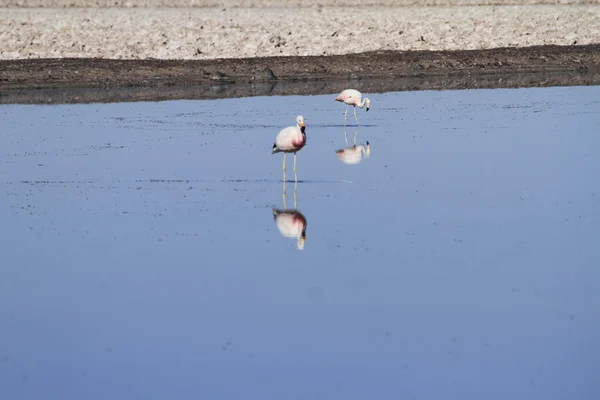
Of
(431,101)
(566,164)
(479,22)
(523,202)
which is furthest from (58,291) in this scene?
(479,22)

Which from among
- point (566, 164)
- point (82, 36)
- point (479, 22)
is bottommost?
point (566, 164)

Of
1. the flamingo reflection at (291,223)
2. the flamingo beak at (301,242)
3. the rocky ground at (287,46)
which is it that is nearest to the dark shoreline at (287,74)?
the rocky ground at (287,46)

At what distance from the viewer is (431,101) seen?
23.4 meters

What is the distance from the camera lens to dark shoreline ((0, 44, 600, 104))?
26.0 metres

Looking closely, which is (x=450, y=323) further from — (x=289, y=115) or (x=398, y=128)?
(x=289, y=115)

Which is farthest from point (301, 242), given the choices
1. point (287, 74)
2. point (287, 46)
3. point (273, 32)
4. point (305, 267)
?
point (273, 32)

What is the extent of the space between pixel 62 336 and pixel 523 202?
6.11 metres

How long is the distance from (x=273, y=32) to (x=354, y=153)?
16553mm

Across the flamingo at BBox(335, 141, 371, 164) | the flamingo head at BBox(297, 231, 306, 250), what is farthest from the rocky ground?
the flamingo head at BBox(297, 231, 306, 250)

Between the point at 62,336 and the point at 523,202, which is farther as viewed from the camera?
the point at 523,202

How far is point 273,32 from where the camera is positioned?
33094mm

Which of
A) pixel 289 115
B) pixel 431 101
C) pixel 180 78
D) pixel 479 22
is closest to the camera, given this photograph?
pixel 289 115

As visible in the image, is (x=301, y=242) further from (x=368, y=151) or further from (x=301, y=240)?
(x=368, y=151)

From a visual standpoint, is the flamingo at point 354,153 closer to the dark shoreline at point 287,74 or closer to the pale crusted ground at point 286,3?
the dark shoreline at point 287,74
